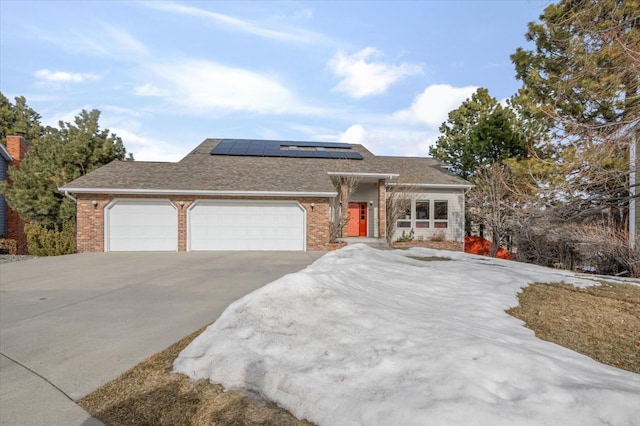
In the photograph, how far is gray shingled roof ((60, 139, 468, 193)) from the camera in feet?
44.0

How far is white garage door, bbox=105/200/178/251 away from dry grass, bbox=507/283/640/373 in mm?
12317

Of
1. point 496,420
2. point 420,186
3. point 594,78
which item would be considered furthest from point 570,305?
point 420,186

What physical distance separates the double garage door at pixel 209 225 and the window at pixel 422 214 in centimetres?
666

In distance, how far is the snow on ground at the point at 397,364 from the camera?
6.90 feet

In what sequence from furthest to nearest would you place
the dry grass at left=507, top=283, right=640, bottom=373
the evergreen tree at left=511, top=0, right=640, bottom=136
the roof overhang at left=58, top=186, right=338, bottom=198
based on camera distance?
the roof overhang at left=58, top=186, right=338, bottom=198, the evergreen tree at left=511, top=0, right=640, bottom=136, the dry grass at left=507, top=283, right=640, bottom=373

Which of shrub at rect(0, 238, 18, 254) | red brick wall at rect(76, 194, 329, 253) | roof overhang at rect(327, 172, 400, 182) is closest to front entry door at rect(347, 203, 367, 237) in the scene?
roof overhang at rect(327, 172, 400, 182)

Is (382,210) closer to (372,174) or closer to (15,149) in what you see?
(372,174)

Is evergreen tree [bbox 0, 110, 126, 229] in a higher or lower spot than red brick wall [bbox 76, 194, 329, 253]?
higher

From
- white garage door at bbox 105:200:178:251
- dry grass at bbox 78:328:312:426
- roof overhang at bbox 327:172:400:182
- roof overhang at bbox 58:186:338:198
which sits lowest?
dry grass at bbox 78:328:312:426

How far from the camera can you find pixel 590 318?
4473 mm

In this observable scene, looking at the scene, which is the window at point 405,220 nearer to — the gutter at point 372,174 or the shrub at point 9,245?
the gutter at point 372,174

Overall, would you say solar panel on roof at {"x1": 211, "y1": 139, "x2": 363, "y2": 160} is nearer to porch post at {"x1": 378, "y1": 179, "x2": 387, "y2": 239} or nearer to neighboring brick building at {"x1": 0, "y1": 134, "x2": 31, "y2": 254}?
porch post at {"x1": 378, "y1": 179, "x2": 387, "y2": 239}

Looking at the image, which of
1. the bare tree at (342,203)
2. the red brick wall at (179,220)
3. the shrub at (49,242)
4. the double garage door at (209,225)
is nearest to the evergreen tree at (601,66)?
the bare tree at (342,203)

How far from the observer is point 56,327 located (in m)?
4.55
